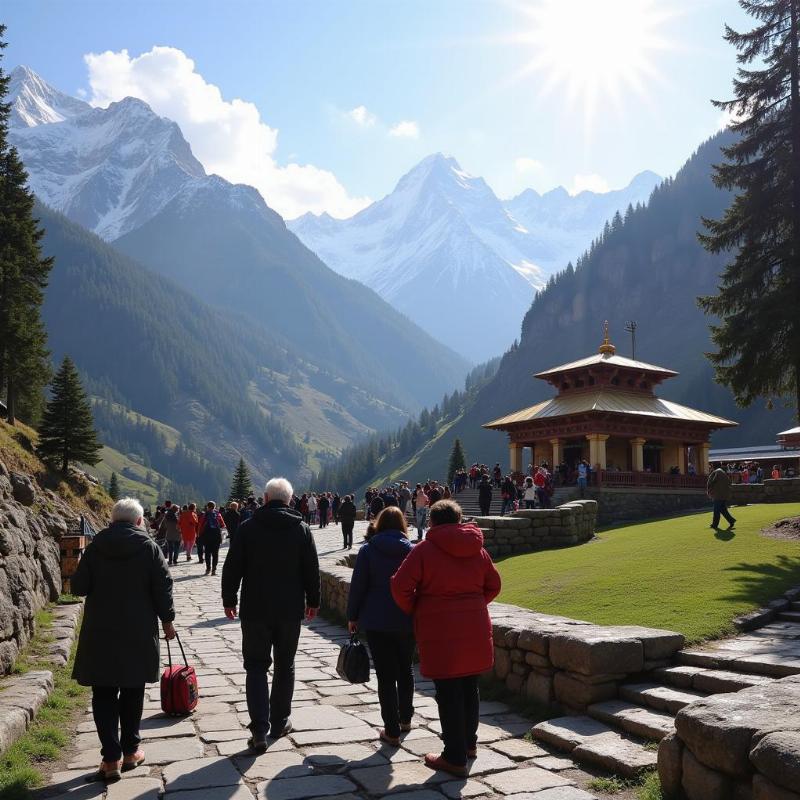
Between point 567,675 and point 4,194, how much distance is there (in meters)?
35.2

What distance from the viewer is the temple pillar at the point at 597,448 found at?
34719 millimetres

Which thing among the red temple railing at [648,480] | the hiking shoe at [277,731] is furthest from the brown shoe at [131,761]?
the red temple railing at [648,480]

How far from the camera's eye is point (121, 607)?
18.4 feet

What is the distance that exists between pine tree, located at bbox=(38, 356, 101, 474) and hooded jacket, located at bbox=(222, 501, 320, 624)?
3427 centimetres

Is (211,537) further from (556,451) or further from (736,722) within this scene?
(556,451)

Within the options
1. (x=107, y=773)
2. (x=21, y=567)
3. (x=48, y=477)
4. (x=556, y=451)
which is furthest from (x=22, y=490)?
(x=556, y=451)

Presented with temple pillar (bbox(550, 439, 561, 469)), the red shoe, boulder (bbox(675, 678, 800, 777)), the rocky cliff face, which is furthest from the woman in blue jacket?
temple pillar (bbox(550, 439, 561, 469))

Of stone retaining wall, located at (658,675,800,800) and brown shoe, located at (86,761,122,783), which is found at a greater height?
stone retaining wall, located at (658,675,800,800)

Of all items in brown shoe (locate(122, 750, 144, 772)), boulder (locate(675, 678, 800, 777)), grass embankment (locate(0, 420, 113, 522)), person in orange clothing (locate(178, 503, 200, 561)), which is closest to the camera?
boulder (locate(675, 678, 800, 777))

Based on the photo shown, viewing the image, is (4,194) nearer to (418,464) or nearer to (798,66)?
(798,66)

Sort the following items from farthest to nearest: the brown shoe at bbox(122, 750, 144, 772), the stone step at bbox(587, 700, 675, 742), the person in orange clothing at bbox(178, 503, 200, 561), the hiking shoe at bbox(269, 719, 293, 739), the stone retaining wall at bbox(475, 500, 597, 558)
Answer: the person in orange clothing at bbox(178, 503, 200, 561), the stone retaining wall at bbox(475, 500, 597, 558), the hiking shoe at bbox(269, 719, 293, 739), the stone step at bbox(587, 700, 675, 742), the brown shoe at bbox(122, 750, 144, 772)

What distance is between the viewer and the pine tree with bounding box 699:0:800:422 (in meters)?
17.5

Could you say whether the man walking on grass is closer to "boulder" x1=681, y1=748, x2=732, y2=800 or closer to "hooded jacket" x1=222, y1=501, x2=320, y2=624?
"hooded jacket" x1=222, y1=501, x2=320, y2=624

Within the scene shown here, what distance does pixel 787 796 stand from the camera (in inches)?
148
